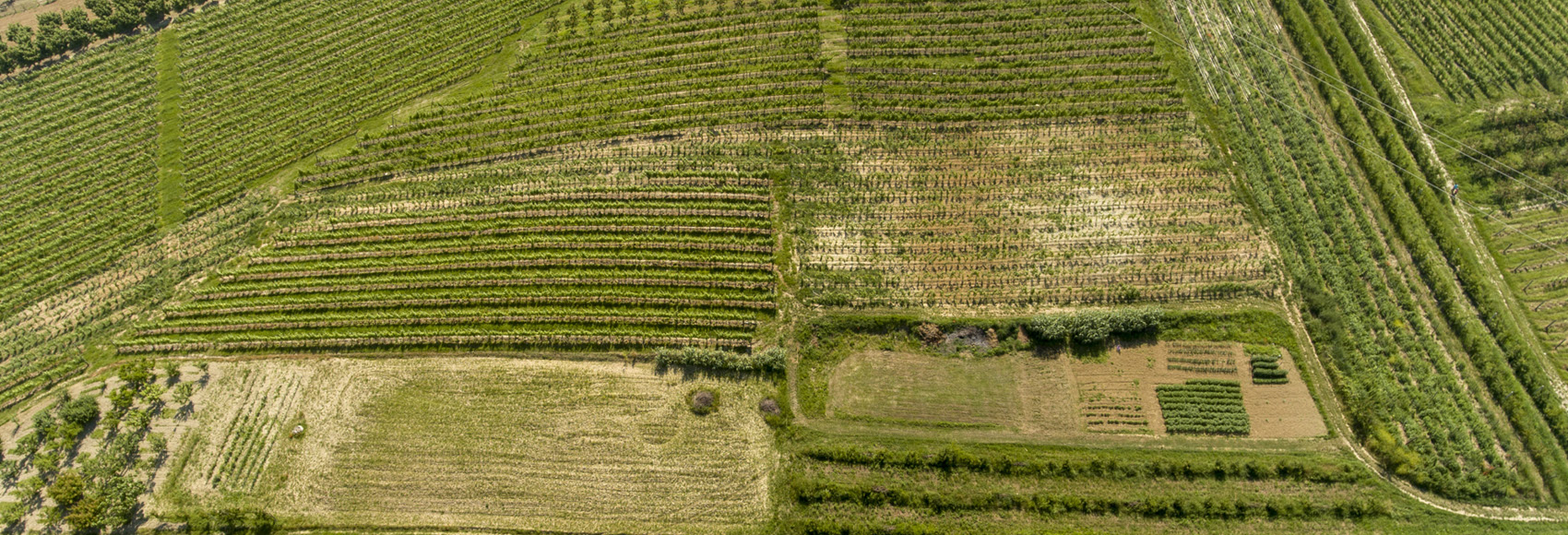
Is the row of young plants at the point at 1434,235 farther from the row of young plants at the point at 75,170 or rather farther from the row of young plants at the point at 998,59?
the row of young plants at the point at 75,170

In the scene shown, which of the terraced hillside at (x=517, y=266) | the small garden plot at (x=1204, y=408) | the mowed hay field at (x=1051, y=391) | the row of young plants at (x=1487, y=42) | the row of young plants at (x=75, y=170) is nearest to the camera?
the small garden plot at (x=1204, y=408)

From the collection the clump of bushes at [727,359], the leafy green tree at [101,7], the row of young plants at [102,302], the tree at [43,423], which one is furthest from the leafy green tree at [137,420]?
the leafy green tree at [101,7]

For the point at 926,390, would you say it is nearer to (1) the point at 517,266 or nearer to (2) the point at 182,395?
(1) the point at 517,266

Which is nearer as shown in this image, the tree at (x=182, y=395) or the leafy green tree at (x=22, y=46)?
the tree at (x=182, y=395)

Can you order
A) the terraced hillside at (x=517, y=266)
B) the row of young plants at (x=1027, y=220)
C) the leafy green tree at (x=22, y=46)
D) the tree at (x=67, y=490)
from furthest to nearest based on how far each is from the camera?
the leafy green tree at (x=22, y=46), the row of young plants at (x=1027, y=220), the terraced hillside at (x=517, y=266), the tree at (x=67, y=490)

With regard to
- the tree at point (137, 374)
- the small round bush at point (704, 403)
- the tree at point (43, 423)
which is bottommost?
the small round bush at point (704, 403)

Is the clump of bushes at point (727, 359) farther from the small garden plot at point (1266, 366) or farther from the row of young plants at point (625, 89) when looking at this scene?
the small garden plot at point (1266, 366)

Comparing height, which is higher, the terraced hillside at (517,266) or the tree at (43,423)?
the terraced hillside at (517,266)

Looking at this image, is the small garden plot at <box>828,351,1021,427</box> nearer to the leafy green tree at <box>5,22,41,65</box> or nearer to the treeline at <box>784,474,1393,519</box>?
the treeline at <box>784,474,1393,519</box>
